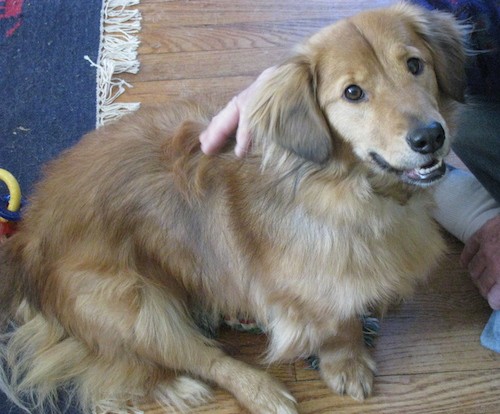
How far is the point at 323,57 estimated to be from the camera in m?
1.23

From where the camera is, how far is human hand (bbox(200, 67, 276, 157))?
131cm

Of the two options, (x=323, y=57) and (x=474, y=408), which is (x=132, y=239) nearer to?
(x=323, y=57)

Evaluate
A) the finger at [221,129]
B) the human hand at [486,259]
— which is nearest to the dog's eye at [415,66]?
the finger at [221,129]

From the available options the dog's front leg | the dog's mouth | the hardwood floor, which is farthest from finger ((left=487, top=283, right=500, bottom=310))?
the dog's mouth

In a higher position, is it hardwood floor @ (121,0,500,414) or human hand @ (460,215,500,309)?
human hand @ (460,215,500,309)

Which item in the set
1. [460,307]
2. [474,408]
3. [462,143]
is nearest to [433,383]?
[474,408]

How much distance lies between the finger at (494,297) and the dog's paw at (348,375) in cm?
40

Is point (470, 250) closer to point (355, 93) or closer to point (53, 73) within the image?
point (355, 93)

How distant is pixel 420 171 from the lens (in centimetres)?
119

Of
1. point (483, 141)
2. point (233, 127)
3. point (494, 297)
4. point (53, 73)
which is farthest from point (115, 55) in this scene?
point (494, 297)

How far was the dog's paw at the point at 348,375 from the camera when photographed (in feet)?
5.18

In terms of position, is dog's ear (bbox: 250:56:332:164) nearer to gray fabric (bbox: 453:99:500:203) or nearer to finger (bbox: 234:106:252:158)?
finger (bbox: 234:106:252:158)

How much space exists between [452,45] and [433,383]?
2.99 feet

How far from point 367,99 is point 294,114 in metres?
0.15
